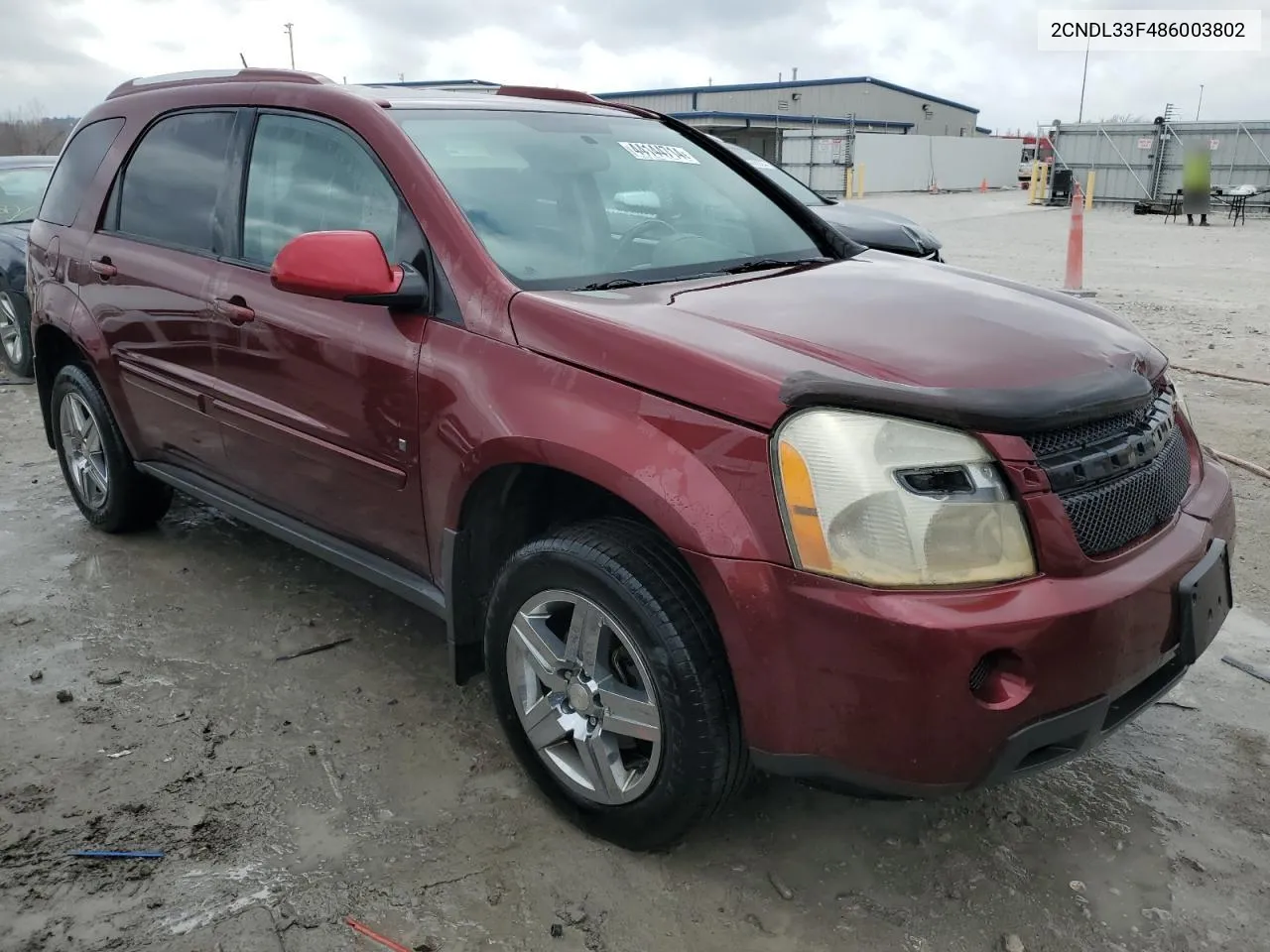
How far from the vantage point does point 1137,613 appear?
6.62ft

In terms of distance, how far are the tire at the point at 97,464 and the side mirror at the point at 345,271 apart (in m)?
2.00

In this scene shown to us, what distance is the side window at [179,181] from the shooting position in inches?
135

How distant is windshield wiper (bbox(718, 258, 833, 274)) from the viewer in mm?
2908

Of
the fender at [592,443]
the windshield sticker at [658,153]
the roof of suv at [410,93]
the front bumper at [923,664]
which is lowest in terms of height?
the front bumper at [923,664]

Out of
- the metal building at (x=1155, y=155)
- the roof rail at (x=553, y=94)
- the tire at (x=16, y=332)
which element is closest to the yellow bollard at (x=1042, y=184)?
the metal building at (x=1155, y=155)

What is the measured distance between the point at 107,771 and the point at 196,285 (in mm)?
1561

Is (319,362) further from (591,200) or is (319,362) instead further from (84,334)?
(84,334)

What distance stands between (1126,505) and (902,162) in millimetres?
41423

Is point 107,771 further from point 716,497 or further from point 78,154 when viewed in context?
point 78,154

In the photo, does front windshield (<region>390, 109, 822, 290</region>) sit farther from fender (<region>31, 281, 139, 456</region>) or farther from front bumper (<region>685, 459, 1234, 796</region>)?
fender (<region>31, 281, 139, 456</region>)

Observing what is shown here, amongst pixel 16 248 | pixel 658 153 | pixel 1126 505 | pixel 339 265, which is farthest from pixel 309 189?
pixel 16 248

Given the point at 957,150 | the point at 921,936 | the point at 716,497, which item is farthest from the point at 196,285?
the point at 957,150

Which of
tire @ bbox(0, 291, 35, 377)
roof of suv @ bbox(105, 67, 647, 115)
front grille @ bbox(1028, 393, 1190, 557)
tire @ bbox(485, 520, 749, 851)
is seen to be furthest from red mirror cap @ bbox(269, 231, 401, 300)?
tire @ bbox(0, 291, 35, 377)

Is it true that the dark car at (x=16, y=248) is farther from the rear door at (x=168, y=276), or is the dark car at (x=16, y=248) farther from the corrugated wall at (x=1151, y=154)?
the corrugated wall at (x=1151, y=154)
